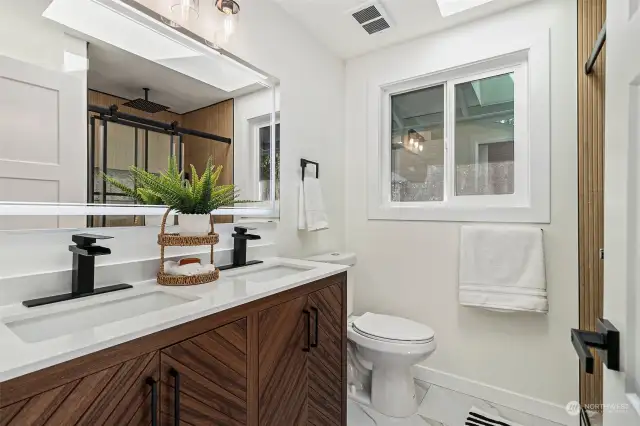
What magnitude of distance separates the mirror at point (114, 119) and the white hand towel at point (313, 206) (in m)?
0.40

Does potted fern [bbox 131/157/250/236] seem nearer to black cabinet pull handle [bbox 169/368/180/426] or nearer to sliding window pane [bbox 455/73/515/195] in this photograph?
black cabinet pull handle [bbox 169/368/180/426]

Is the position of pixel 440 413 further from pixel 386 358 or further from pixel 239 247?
pixel 239 247

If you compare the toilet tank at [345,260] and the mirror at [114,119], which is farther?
the toilet tank at [345,260]

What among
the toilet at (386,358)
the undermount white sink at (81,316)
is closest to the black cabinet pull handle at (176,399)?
the undermount white sink at (81,316)

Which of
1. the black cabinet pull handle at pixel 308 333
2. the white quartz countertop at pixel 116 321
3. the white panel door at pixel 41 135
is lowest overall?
the black cabinet pull handle at pixel 308 333

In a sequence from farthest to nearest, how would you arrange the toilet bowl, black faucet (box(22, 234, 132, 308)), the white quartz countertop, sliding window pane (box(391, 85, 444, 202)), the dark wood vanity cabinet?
sliding window pane (box(391, 85, 444, 202)) < the toilet bowl < the dark wood vanity cabinet < black faucet (box(22, 234, 132, 308)) < the white quartz countertop

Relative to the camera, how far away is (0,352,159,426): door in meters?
0.58

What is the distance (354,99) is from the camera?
243 cm

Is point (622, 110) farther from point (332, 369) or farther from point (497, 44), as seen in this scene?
point (497, 44)

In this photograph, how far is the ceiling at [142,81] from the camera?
3.84 ft

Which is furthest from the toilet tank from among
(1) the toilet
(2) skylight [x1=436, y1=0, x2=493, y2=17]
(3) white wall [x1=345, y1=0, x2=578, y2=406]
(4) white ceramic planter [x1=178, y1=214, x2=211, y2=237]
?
(2) skylight [x1=436, y1=0, x2=493, y2=17]

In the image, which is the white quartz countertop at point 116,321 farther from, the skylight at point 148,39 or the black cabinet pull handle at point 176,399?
the skylight at point 148,39

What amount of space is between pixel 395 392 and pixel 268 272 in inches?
39.5

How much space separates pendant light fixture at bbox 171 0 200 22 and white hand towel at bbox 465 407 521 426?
2.44 meters
